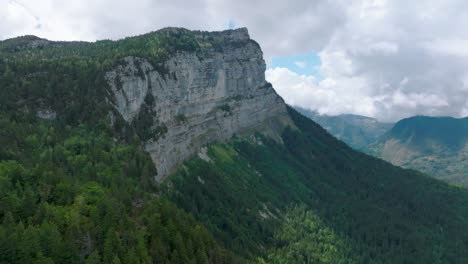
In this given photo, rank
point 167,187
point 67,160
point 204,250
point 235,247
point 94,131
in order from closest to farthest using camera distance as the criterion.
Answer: point 204,250 < point 67,160 < point 94,131 < point 235,247 < point 167,187

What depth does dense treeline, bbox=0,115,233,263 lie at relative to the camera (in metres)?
83.2

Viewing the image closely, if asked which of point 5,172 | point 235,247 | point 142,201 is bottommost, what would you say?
point 235,247

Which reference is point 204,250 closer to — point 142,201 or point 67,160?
point 142,201

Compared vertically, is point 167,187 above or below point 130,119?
below

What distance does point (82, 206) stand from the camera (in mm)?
98750

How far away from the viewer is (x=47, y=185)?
104 m

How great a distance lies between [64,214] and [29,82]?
9039cm

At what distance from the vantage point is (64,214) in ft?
307

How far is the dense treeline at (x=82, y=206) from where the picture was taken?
83188 millimetres

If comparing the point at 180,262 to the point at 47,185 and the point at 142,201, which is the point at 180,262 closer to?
the point at 142,201

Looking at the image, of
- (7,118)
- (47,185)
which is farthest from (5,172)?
(7,118)

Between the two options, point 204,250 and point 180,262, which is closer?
point 180,262

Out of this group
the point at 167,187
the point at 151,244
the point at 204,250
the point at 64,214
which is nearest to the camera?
the point at 64,214

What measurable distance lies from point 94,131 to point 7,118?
89.5ft
